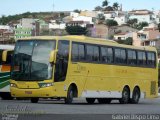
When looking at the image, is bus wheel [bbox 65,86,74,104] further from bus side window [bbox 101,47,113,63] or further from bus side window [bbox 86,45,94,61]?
bus side window [bbox 101,47,113,63]

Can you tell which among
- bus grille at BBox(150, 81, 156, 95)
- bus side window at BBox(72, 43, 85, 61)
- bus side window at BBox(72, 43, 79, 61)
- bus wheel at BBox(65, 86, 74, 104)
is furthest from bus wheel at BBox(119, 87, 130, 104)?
bus side window at BBox(72, 43, 79, 61)

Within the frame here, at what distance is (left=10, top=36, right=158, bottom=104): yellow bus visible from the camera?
85.3 ft

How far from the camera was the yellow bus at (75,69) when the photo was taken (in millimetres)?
26000

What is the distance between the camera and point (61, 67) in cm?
2636

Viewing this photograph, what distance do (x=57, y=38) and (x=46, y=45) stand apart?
0.58m

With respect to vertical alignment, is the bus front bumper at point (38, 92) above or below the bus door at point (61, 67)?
below

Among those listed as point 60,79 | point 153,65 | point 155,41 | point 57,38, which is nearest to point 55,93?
point 60,79

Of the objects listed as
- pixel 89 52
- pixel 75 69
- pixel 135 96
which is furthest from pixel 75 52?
pixel 135 96

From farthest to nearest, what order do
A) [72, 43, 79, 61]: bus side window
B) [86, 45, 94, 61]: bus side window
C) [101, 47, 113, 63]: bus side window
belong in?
[101, 47, 113, 63]: bus side window < [86, 45, 94, 61]: bus side window < [72, 43, 79, 61]: bus side window

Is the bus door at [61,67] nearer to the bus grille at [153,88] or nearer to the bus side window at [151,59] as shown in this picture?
the bus side window at [151,59]

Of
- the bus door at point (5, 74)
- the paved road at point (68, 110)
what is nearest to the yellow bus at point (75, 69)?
the paved road at point (68, 110)

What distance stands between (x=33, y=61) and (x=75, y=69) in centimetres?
A: 226

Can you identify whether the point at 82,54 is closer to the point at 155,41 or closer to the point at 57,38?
the point at 57,38

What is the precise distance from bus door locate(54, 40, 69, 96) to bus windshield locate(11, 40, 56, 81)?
1.18ft
